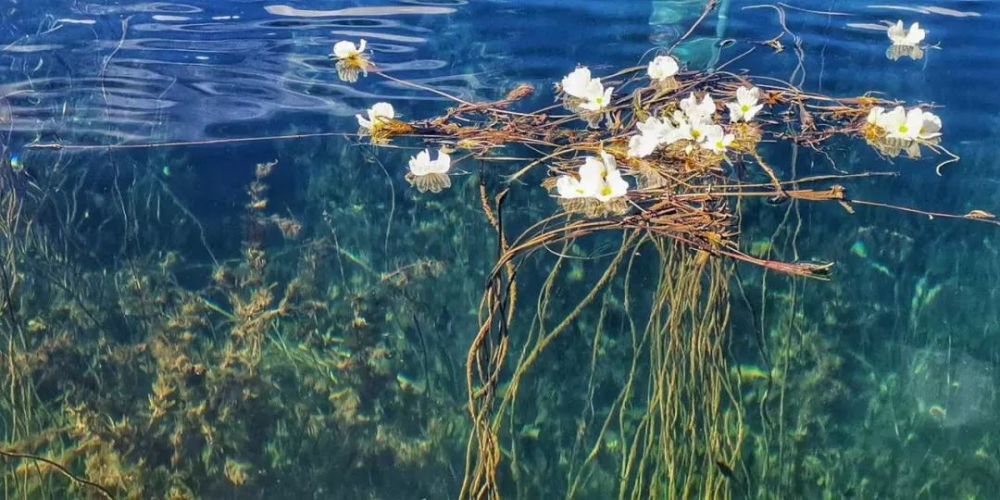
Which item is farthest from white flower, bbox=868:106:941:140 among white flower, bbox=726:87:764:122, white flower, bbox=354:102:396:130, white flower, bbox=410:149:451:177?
white flower, bbox=354:102:396:130

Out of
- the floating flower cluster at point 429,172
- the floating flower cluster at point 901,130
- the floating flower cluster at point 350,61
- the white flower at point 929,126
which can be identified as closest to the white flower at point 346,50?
the floating flower cluster at point 350,61

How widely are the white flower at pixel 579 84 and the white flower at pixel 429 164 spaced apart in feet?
1.29

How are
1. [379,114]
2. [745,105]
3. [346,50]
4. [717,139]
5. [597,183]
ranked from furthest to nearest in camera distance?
[346,50]
[379,114]
[745,105]
[717,139]
[597,183]

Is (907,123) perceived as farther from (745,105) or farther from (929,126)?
(745,105)

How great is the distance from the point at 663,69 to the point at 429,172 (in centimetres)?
72

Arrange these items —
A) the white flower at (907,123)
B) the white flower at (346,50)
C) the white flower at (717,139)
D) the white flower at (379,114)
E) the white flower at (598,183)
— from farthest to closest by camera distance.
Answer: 1. the white flower at (346,50)
2. the white flower at (379,114)
3. the white flower at (907,123)
4. the white flower at (717,139)
5. the white flower at (598,183)

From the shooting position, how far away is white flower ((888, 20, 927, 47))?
99.7 inches

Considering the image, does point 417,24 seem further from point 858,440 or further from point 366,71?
point 858,440

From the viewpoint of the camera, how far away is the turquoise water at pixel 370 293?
2123 millimetres

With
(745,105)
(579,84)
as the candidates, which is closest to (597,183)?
(579,84)

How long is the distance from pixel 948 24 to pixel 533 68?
53.8 inches

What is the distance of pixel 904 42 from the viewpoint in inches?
101

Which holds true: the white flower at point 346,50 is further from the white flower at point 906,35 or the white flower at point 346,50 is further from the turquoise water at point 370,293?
the white flower at point 906,35

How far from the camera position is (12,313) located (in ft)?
7.54
